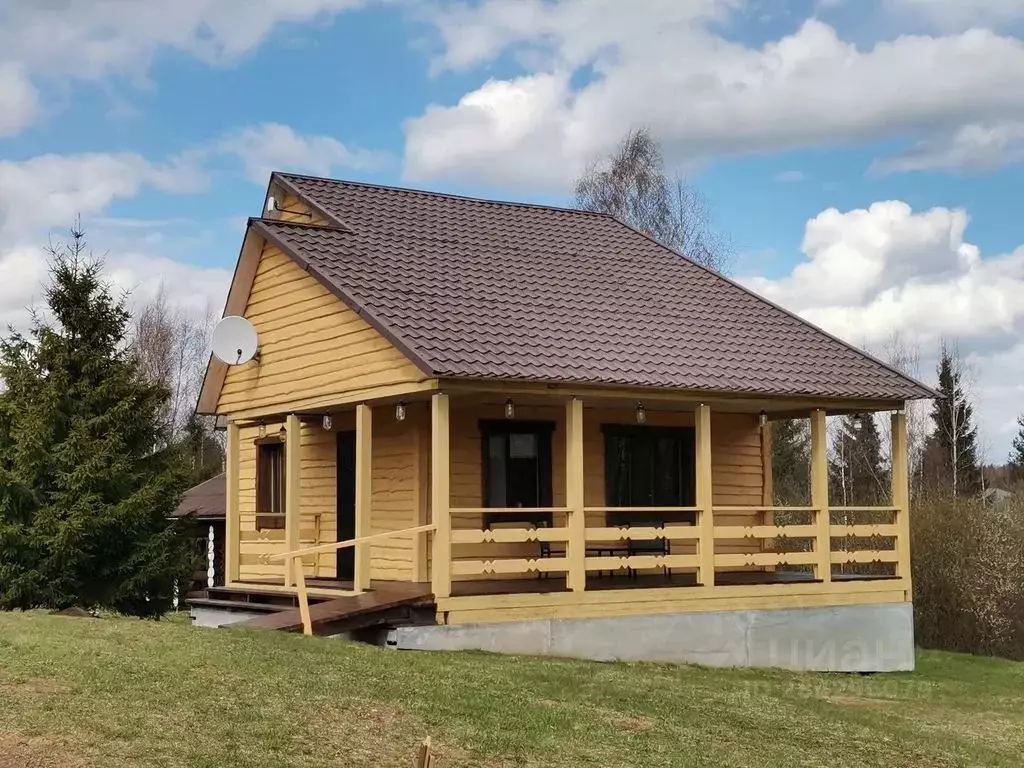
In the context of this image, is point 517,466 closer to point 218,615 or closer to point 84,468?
point 218,615

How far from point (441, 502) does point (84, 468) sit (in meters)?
11.3

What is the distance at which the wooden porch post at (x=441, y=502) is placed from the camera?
13383 mm

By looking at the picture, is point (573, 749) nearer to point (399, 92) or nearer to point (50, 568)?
point (399, 92)

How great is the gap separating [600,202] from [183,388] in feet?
70.4

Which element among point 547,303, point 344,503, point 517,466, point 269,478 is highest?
point 547,303

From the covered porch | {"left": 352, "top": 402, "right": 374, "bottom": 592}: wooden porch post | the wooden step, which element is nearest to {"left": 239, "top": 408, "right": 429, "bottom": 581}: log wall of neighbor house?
the covered porch

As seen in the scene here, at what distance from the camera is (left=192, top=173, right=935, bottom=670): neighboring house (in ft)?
46.1

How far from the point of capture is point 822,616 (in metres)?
16.1

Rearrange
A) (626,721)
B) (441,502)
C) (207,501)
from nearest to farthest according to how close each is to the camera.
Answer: (626,721) → (441,502) → (207,501)

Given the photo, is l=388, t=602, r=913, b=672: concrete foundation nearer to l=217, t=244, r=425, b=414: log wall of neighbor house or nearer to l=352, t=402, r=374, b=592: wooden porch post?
l=352, t=402, r=374, b=592: wooden porch post

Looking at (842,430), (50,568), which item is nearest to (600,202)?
(842,430)

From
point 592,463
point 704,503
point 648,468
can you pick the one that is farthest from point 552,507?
point 648,468

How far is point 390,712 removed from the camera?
9258mm

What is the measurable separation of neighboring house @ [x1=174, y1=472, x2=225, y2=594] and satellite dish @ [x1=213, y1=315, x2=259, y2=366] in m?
11.4
